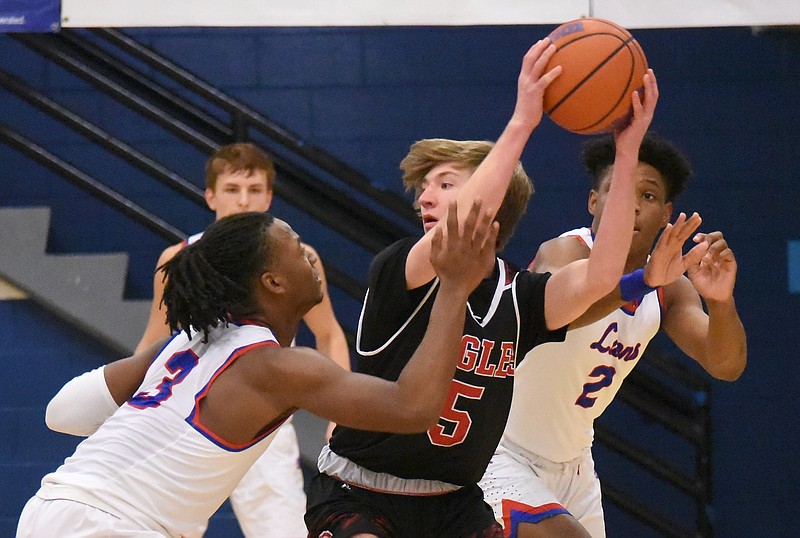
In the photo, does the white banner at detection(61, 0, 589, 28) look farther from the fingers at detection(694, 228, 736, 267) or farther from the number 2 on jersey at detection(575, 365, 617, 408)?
the number 2 on jersey at detection(575, 365, 617, 408)

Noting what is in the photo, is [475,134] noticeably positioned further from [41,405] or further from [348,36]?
[41,405]

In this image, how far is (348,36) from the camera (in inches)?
265

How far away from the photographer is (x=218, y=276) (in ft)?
9.94

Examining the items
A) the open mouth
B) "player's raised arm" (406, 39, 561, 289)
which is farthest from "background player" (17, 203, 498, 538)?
the open mouth

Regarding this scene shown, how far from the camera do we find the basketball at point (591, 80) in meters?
3.00

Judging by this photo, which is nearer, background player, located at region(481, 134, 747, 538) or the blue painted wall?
background player, located at region(481, 134, 747, 538)

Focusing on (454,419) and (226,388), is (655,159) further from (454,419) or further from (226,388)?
(226,388)

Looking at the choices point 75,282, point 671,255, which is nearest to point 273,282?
point 671,255

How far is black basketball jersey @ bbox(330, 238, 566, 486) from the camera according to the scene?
313 centimetres

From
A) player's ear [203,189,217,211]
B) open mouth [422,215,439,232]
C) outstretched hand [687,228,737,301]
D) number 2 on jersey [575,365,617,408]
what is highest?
open mouth [422,215,439,232]

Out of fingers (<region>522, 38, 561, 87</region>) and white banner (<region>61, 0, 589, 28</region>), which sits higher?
fingers (<region>522, 38, 561, 87</region>)

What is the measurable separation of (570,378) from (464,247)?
1440 mm

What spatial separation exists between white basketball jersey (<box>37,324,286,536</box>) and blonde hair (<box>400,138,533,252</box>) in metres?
0.68

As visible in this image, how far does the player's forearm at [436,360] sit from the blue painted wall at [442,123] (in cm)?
392
